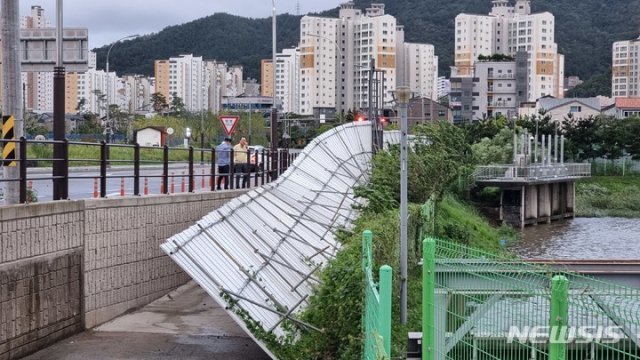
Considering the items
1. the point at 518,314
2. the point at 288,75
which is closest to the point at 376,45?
the point at 288,75

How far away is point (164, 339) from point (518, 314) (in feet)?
21.1

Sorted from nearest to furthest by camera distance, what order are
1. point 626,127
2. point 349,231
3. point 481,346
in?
point 481,346 < point 349,231 < point 626,127

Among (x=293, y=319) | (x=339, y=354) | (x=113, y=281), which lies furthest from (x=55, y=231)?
(x=339, y=354)

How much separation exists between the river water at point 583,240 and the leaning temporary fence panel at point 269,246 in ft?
70.8

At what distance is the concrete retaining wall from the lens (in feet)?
34.4

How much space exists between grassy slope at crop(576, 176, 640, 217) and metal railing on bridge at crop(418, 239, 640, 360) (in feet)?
229

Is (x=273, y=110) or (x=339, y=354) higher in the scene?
(x=273, y=110)

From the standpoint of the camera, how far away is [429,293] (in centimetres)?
761

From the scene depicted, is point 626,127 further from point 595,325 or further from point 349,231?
point 595,325

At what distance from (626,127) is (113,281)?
9198 cm

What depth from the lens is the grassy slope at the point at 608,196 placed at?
76.5 metres

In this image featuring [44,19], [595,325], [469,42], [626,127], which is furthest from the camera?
[469,42]

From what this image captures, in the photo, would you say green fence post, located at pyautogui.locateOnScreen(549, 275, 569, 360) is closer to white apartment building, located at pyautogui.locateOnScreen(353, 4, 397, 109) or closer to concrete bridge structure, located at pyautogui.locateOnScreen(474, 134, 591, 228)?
concrete bridge structure, located at pyautogui.locateOnScreen(474, 134, 591, 228)

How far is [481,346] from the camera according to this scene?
7371 mm
